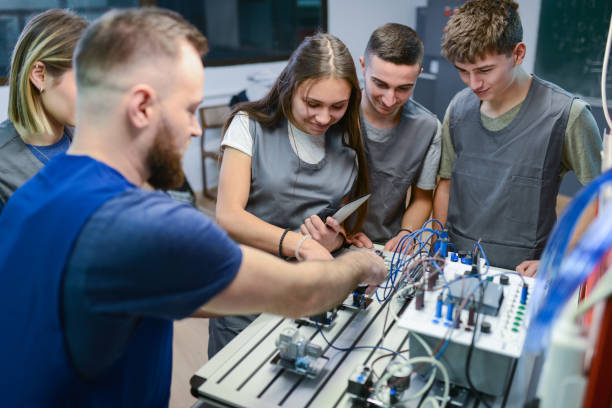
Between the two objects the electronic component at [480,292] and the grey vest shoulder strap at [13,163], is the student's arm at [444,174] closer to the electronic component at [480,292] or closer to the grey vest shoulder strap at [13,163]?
the electronic component at [480,292]

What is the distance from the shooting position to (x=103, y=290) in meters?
0.74

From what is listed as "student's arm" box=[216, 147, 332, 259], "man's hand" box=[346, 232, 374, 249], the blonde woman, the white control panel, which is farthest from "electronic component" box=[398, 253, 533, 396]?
the blonde woman

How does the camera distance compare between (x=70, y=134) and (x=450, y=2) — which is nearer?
(x=70, y=134)

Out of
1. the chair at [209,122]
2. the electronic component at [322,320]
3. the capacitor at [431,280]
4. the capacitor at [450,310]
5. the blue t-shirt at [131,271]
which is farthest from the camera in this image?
the chair at [209,122]

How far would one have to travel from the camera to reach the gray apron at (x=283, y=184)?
1.50m

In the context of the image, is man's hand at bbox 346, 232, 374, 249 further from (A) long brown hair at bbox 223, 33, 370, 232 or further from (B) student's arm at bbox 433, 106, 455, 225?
(B) student's arm at bbox 433, 106, 455, 225

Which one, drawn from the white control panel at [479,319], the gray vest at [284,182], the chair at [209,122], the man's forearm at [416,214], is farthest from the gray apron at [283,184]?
the chair at [209,122]

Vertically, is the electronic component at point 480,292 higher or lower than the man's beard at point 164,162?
lower

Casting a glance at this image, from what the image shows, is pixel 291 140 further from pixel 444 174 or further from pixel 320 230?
pixel 444 174

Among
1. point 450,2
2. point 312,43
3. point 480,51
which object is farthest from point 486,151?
point 450,2

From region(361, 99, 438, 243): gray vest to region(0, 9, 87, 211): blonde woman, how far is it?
939 millimetres

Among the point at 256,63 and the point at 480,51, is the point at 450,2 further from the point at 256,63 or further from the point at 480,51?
the point at 480,51

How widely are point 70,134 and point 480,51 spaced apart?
126 cm

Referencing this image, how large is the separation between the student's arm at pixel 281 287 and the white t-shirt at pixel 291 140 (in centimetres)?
60
